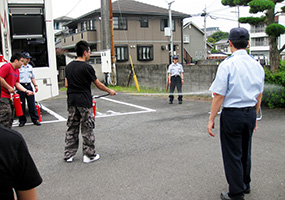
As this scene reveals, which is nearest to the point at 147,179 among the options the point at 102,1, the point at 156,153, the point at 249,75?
the point at 156,153

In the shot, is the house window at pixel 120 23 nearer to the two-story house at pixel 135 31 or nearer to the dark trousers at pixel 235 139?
the two-story house at pixel 135 31

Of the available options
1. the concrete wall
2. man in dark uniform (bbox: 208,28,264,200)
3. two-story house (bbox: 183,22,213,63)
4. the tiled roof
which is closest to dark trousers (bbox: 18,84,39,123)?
man in dark uniform (bbox: 208,28,264,200)

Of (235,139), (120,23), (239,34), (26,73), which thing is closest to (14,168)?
(235,139)

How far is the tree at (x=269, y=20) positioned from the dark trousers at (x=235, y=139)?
22.9 feet

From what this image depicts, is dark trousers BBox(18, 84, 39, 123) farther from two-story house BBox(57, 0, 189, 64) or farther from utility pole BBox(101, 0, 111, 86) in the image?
two-story house BBox(57, 0, 189, 64)

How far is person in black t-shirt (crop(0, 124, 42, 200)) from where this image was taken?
4.73ft

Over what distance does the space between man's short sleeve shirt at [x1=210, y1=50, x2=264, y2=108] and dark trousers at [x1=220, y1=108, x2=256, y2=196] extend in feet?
0.37

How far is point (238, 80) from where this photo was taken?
9.97 feet

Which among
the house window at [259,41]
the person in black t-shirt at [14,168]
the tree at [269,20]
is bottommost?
the person in black t-shirt at [14,168]

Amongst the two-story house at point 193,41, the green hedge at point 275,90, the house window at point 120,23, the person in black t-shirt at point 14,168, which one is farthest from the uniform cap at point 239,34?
the two-story house at point 193,41

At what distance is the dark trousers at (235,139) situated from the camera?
120 inches

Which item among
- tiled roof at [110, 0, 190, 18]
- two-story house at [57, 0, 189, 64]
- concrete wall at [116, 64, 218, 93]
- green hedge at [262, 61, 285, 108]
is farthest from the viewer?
tiled roof at [110, 0, 190, 18]

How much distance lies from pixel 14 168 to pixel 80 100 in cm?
312

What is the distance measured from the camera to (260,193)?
346cm
